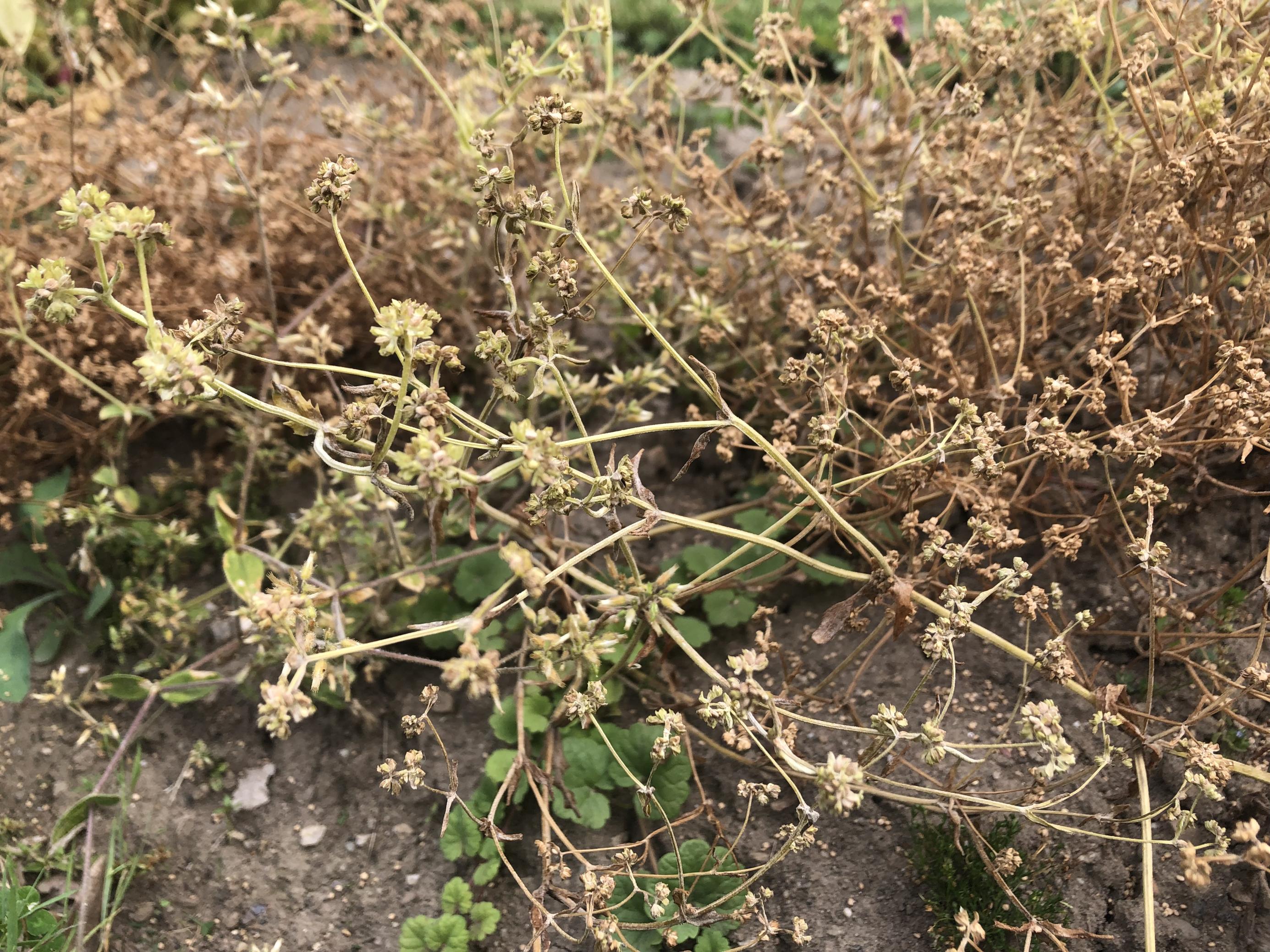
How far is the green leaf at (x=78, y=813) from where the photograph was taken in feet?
6.97

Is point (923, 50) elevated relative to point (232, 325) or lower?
elevated

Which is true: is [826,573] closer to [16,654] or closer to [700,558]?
[700,558]

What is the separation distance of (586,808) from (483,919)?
33cm

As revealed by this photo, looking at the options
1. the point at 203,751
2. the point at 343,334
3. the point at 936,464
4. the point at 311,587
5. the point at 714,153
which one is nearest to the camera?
the point at 311,587

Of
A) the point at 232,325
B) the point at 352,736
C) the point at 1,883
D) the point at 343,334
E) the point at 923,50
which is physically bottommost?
the point at 1,883

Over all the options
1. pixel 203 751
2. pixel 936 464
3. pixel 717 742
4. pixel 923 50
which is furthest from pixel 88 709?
pixel 923 50

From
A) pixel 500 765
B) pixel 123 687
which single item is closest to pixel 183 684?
pixel 123 687

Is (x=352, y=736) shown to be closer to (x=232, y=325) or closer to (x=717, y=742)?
(x=717, y=742)

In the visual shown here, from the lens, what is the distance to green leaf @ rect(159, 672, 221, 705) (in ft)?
7.04

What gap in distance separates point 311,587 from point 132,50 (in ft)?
10.4

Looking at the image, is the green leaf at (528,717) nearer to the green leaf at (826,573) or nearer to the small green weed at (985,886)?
the green leaf at (826,573)

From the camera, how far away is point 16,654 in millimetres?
2471

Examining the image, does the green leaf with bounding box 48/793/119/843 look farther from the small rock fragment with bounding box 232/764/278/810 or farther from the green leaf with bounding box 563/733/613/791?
the green leaf with bounding box 563/733/613/791

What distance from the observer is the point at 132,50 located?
11.9 ft
